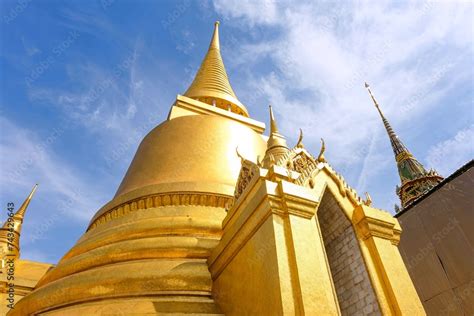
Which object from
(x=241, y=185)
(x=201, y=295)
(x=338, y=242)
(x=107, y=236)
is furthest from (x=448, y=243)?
(x=107, y=236)

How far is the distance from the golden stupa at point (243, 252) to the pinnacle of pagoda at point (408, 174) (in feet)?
45.0

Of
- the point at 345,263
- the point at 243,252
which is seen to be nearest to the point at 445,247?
the point at 345,263

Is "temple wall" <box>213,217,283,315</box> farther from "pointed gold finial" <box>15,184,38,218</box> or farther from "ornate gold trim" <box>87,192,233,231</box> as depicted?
"pointed gold finial" <box>15,184,38,218</box>

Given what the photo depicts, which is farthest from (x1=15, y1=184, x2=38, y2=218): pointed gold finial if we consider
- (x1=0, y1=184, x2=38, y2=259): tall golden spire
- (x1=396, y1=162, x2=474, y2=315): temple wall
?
(x1=396, y1=162, x2=474, y2=315): temple wall

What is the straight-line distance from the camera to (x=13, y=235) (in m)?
10.1

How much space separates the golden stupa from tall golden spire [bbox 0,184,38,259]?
13.8 feet

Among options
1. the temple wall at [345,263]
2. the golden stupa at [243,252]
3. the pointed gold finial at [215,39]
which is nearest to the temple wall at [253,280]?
the golden stupa at [243,252]

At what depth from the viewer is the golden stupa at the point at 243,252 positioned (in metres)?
3.80

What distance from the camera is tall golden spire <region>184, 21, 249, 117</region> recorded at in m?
10.9

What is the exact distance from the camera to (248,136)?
27.7 ft

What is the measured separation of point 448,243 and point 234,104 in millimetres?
6791

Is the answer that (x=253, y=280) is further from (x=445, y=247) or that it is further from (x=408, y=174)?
(x=408, y=174)

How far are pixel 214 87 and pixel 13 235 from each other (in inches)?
284

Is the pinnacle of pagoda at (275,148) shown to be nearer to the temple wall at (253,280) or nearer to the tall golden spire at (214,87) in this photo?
the temple wall at (253,280)
